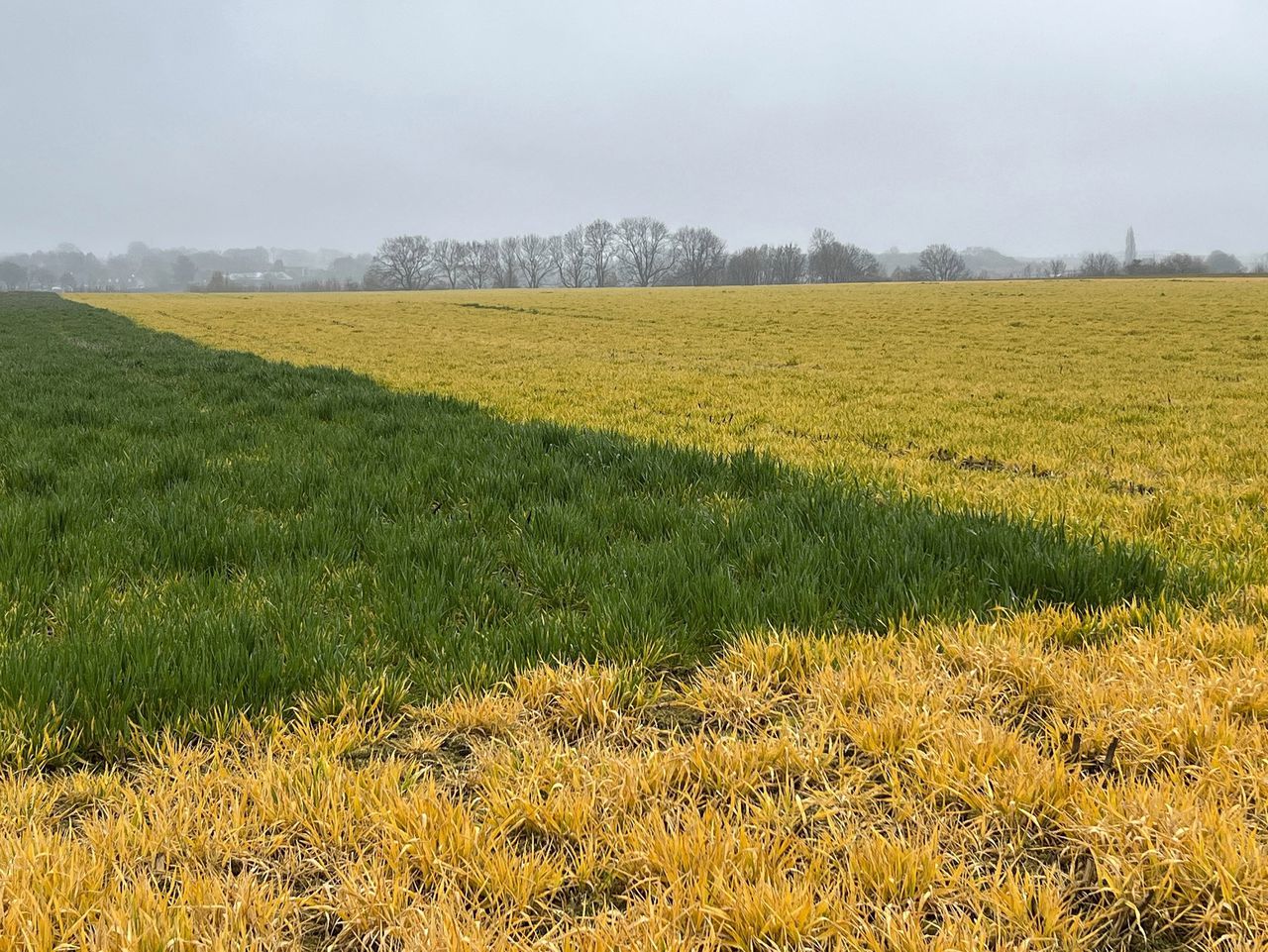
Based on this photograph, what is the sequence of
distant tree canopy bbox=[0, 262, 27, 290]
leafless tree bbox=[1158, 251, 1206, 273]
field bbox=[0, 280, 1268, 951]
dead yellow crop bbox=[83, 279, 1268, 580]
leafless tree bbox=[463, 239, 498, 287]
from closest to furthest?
1. field bbox=[0, 280, 1268, 951]
2. dead yellow crop bbox=[83, 279, 1268, 580]
3. leafless tree bbox=[1158, 251, 1206, 273]
4. leafless tree bbox=[463, 239, 498, 287]
5. distant tree canopy bbox=[0, 262, 27, 290]

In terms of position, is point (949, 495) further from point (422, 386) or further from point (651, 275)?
point (651, 275)

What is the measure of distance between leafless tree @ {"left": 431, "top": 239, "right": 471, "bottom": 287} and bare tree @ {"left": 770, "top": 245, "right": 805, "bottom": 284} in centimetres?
6218

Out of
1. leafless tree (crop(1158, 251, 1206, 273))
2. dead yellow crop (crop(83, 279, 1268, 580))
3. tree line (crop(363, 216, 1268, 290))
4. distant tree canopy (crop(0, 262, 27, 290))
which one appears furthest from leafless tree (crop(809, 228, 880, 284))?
distant tree canopy (crop(0, 262, 27, 290))

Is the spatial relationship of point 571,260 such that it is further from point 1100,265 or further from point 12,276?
point 12,276

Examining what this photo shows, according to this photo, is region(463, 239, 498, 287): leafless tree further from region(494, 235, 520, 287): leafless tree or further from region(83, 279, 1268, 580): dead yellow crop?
region(83, 279, 1268, 580): dead yellow crop

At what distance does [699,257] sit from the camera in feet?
442

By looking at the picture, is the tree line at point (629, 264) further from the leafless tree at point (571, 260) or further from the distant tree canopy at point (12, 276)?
the distant tree canopy at point (12, 276)

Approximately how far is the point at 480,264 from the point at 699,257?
45277 mm

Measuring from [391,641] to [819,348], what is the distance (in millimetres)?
18284

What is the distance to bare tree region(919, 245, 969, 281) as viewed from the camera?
12850 centimetres

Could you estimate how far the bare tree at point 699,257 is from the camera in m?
131

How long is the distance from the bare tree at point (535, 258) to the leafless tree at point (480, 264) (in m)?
5.99

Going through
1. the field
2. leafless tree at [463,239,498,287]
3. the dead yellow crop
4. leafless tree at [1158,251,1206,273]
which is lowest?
the field

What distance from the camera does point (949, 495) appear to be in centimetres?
489
